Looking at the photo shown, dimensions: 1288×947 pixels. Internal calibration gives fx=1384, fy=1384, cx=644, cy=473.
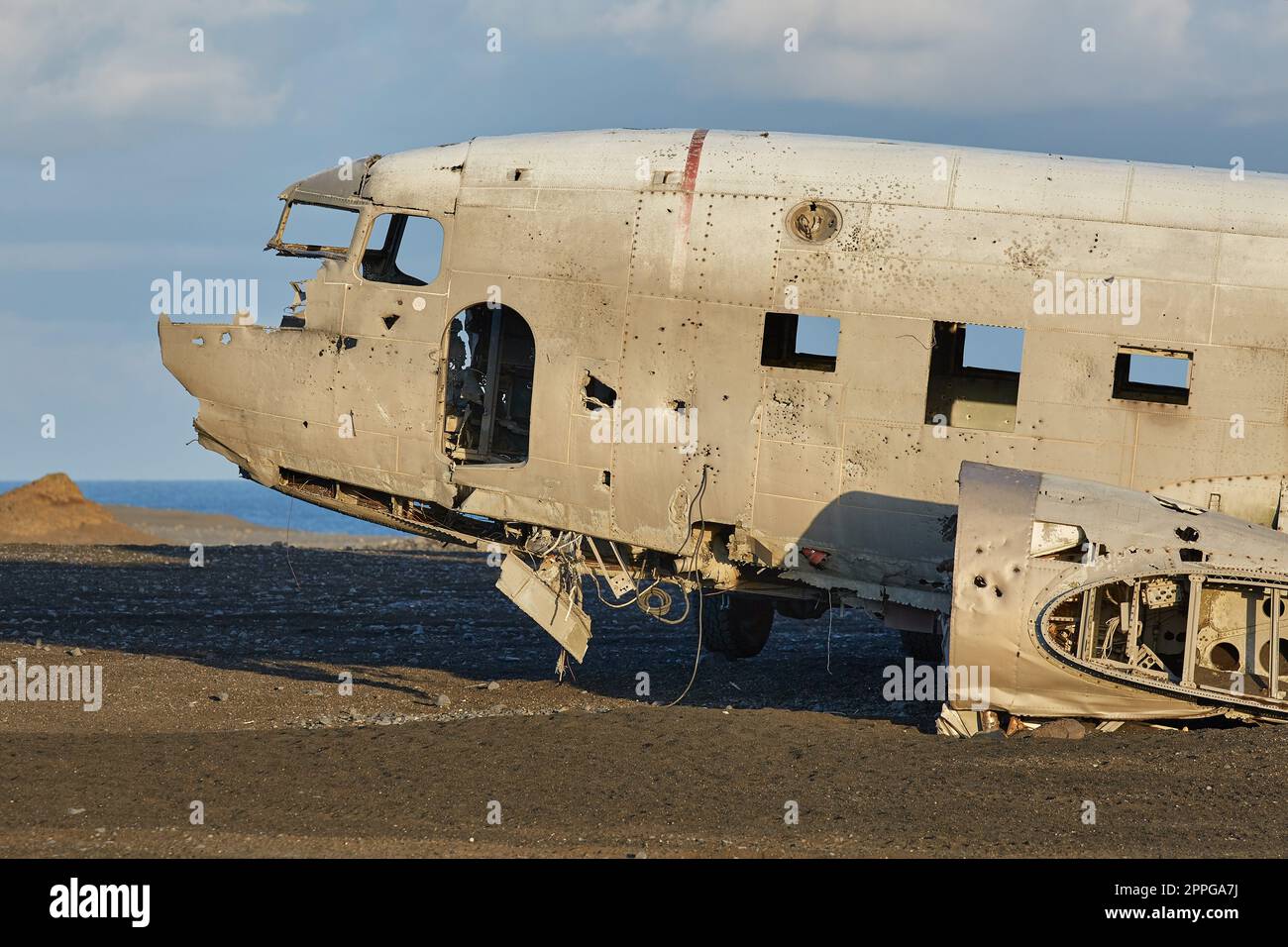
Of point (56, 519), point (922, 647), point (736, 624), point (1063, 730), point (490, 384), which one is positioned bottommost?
point (56, 519)

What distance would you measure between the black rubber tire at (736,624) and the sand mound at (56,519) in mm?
25974

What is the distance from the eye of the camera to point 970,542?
11953mm

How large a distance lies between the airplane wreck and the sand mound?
27987mm

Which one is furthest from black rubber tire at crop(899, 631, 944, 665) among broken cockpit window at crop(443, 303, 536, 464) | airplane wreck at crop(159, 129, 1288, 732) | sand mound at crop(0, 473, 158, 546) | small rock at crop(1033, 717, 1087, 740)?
sand mound at crop(0, 473, 158, 546)

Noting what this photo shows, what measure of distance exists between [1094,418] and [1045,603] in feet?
7.38

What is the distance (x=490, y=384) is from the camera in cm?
1548

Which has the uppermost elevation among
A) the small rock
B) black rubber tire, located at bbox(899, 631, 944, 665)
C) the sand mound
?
the small rock

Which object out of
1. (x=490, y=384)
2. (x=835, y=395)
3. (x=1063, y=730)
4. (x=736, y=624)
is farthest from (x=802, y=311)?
(x=736, y=624)

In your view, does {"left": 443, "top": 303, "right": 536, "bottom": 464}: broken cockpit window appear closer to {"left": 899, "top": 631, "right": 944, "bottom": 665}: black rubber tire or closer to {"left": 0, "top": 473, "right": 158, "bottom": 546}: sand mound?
{"left": 899, "top": 631, "right": 944, "bottom": 665}: black rubber tire

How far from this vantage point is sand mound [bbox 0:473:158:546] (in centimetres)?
4066

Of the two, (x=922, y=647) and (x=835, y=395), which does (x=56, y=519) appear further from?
(x=835, y=395)

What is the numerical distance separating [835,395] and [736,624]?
19.5ft
